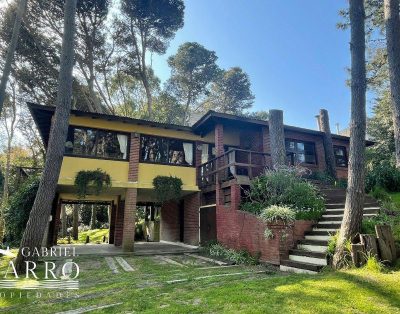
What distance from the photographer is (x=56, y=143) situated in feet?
27.8

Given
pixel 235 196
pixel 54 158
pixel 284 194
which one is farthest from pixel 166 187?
pixel 284 194

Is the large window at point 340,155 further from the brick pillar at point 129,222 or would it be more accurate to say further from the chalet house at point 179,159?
the brick pillar at point 129,222

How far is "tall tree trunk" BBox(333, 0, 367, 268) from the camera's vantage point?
5906 mm

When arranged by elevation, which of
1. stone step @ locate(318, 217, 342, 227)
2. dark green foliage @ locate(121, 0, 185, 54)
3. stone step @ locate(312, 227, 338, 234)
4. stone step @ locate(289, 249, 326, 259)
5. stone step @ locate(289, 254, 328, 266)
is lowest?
stone step @ locate(289, 254, 328, 266)

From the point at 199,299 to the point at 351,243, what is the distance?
3417 mm

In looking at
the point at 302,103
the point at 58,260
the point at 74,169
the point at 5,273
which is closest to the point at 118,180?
the point at 74,169

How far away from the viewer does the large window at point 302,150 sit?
15.7 m

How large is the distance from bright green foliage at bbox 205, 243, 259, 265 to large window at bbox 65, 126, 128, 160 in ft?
18.4

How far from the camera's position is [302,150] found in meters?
16.1

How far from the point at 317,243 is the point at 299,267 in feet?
3.02

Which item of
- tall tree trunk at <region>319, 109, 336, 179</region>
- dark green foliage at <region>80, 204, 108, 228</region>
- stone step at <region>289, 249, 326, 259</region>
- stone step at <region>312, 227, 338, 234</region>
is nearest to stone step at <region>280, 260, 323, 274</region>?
stone step at <region>289, 249, 326, 259</region>

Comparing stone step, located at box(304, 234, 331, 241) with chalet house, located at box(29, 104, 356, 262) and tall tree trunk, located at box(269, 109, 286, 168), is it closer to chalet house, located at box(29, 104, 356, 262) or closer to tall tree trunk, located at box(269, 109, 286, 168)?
chalet house, located at box(29, 104, 356, 262)

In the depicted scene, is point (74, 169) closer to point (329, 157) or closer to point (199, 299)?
point (199, 299)

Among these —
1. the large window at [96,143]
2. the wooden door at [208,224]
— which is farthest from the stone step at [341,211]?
the large window at [96,143]
